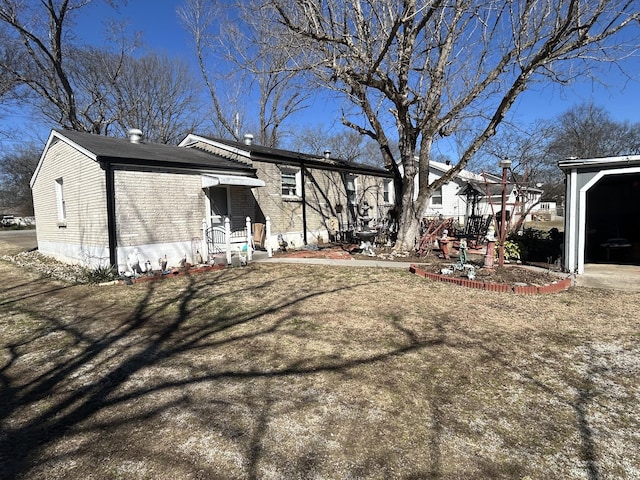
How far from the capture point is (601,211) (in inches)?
490

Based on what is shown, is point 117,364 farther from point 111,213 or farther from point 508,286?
point 508,286

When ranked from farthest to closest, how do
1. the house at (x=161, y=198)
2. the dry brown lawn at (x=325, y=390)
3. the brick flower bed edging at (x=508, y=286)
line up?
the house at (x=161, y=198)
the brick flower bed edging at (x=508, y=286)
the dry brown lawn at (x=325, y=390)

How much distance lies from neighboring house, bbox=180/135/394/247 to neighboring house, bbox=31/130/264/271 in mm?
1107

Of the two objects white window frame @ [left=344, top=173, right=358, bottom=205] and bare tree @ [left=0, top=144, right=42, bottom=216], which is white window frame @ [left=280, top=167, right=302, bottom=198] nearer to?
white window frame @ [left=344, top=173, right=358, bottom=205]

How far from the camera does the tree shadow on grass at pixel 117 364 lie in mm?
2764

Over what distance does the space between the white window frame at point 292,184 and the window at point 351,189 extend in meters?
3.59

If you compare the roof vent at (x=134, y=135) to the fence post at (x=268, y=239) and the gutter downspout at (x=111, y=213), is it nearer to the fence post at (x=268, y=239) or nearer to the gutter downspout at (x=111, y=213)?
the gutter downspout at (x=111, y=213)

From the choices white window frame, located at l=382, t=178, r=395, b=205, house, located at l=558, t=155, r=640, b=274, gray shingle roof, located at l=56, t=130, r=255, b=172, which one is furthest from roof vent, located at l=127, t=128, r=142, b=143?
house, located at l=558, t=155, r=640, b=274

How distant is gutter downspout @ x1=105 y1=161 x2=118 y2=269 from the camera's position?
29.5ft

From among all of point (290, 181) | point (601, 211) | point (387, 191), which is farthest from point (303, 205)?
point (601, 211)

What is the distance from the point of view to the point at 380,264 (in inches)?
394

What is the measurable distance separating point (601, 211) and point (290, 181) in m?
11.1

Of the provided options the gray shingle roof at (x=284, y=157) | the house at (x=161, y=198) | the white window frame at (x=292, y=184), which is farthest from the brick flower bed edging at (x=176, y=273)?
the white window frame at (x=292, y=184)

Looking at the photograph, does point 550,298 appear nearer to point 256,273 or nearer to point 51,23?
point 256,273
